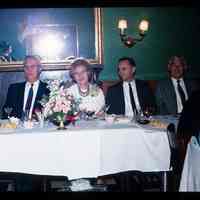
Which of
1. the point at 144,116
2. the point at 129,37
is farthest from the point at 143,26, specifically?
the point at 144,116

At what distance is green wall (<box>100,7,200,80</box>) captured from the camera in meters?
3.20

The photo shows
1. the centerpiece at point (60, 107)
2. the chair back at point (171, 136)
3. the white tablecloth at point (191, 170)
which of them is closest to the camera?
the white tablecloth at point (191, 170)

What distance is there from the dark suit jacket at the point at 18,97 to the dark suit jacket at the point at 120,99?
55 cm

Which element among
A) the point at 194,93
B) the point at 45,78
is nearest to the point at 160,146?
the point at 194,93

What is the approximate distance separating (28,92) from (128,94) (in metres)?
0.86

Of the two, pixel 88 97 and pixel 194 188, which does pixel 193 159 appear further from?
pixel 88 97

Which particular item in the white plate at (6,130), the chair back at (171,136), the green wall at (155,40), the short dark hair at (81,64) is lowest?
the chair back at (171,136)

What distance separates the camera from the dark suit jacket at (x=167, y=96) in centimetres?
318

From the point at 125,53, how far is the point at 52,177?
1282 mm

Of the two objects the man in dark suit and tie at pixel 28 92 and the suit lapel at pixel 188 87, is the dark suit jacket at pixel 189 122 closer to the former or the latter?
the suit lapel at pixel 188 87

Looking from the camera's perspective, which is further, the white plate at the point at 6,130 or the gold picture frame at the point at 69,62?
the gold picture frame at the point at 69,62

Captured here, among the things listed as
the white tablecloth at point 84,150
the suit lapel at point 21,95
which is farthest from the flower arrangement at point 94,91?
the suit lapel at point 21,95

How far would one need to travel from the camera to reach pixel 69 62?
11.1 ft

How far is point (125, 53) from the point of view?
11.1ft
